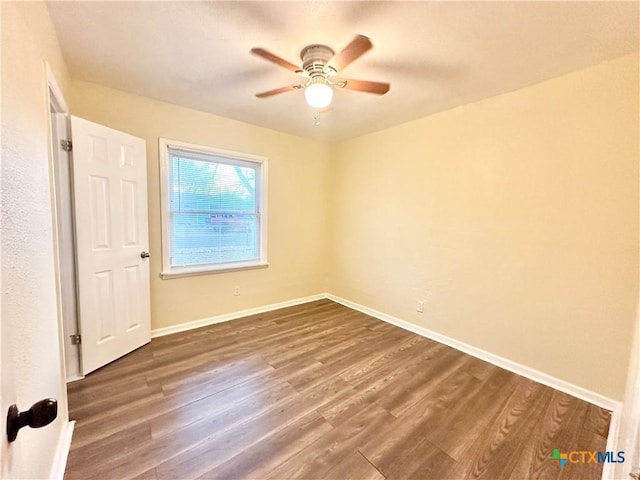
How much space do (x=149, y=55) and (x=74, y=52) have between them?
52 cm

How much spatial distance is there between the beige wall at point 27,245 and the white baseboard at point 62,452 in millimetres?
35

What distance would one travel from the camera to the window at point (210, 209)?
9.76 feet

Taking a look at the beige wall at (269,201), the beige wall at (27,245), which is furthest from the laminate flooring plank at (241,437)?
the beige wall at (269,201)

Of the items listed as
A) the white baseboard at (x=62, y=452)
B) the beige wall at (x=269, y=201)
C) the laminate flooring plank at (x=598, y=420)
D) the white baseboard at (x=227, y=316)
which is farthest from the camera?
the white baseboard at (x=227, y=316)

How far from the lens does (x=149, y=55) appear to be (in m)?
1.99

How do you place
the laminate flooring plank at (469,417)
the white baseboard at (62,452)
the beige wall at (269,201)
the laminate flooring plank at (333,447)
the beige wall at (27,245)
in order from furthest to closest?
the beige wall at (269,201) → the laminate flooring plank at (469,417) → the laminate flooring plank at (333,447) → the white baseboard at (62,452) → the beige wall at (27,245)

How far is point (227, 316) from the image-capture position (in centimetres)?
342

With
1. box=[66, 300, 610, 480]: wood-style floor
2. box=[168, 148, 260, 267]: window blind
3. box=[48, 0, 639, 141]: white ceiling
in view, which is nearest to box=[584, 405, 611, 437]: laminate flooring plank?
box=[66, 300, 610, 480]: wood-style floor

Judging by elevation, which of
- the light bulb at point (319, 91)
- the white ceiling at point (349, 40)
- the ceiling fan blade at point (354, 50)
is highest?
the white ceiling at point (349, 40)

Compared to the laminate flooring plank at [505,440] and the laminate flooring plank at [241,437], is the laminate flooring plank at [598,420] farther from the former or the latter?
the laminate flooring plank at [241,437]

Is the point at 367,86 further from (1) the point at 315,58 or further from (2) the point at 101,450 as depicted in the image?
(2) the point at 101,450

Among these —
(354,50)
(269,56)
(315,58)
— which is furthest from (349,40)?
(269,56)

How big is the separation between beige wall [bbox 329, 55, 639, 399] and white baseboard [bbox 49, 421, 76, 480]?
3048mm

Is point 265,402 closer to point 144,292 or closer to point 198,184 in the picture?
point 144,292
